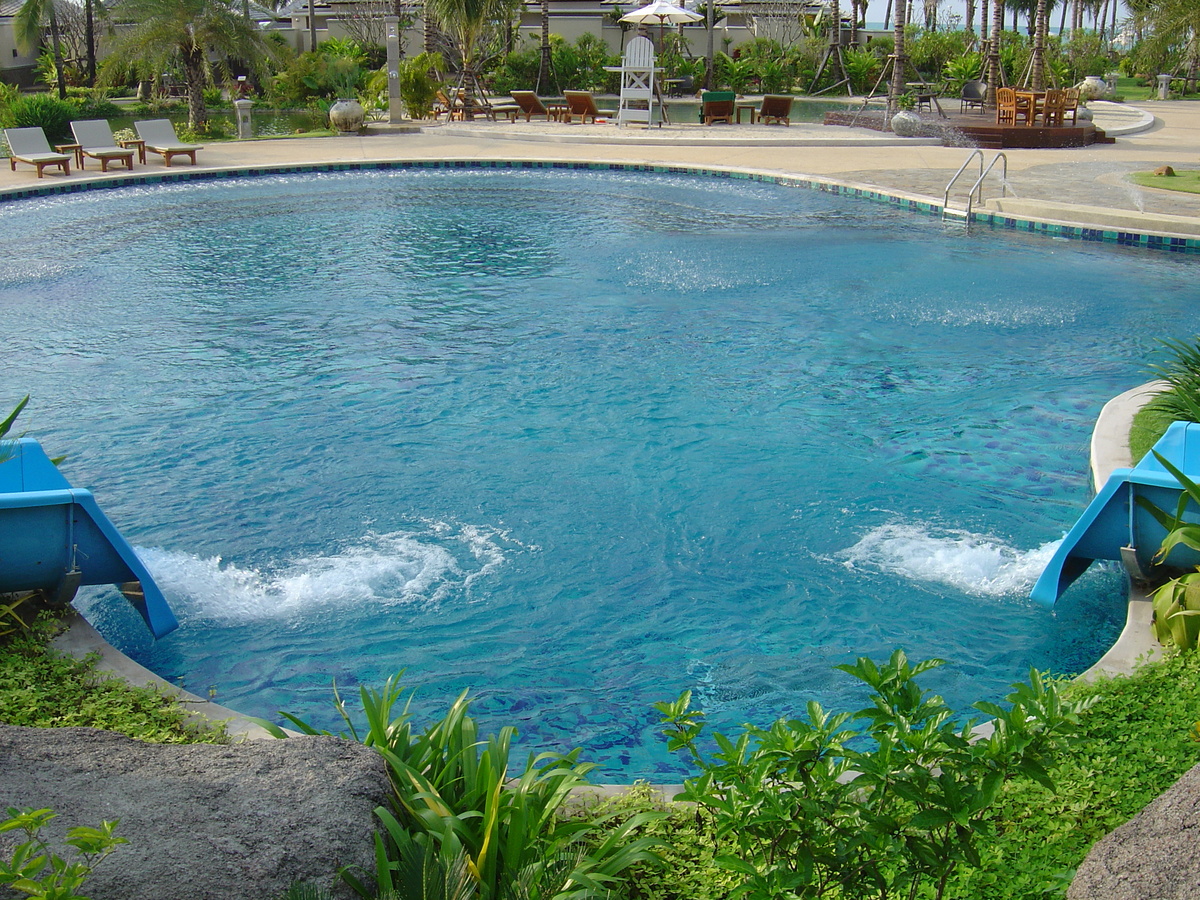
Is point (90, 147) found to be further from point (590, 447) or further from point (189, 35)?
point (590, 447)

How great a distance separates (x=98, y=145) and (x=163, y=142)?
1.19 meters

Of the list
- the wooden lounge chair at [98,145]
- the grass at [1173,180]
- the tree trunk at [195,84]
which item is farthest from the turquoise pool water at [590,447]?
the tree trunk at [195,84]

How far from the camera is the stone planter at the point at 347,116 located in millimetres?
23172

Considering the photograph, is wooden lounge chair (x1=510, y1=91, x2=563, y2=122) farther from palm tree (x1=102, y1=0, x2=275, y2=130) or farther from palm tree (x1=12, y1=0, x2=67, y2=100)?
palm tree (x1=12, y1=0, x2=67, y2=100)

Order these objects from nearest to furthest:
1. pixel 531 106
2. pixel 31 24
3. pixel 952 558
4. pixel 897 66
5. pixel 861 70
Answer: pixel 952 558 → pixel 897 66 → pixel 531 106 → pixel 31 24 → pixel 861 70

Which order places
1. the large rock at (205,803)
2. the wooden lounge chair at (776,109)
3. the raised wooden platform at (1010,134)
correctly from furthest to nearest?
the wooden lounge chair at (776,109) → the raised wooden platform at (1010,134) → the large rock at (205,803)

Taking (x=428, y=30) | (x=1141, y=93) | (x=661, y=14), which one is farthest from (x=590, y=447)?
(x=1141, y=93)

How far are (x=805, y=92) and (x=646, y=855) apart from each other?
117 ft

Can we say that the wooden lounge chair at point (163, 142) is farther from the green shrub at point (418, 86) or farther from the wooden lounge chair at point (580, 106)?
the wooden lounge chair at point (580, 106)

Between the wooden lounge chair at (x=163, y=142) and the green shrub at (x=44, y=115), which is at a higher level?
the green shrub at (x=44, y=115)

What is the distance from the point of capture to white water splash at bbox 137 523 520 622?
537 centimetres

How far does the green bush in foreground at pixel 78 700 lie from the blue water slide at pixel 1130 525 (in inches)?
150

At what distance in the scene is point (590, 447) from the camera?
729cm

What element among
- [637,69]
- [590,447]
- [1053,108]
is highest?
[637,69]
